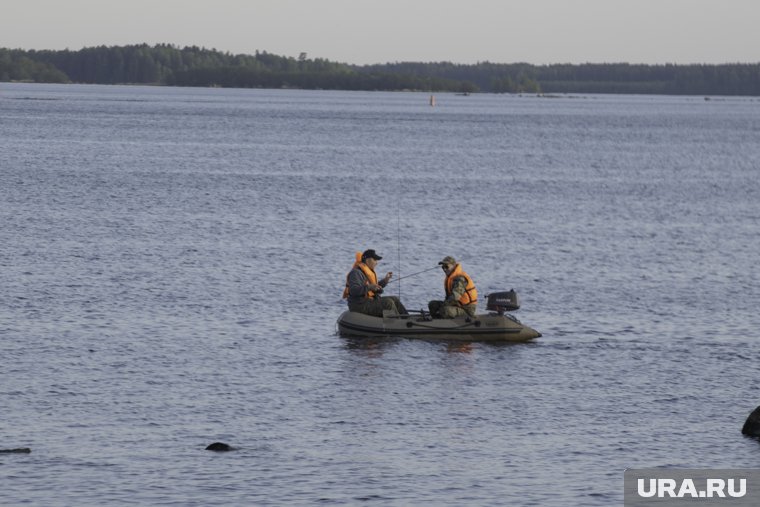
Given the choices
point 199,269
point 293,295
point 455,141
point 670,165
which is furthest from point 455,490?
point 455,141

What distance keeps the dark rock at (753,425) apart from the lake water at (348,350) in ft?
1.45

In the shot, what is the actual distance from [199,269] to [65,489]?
78.2 ft

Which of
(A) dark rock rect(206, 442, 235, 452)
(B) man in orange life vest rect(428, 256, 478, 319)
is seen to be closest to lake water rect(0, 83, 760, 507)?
(A) dark rock rect(206, 442, 235, 452)

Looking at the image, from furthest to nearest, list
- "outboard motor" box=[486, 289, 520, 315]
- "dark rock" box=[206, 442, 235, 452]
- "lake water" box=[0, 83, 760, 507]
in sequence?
"outboard motor" box=[486, 289, 520, 315] < "dark rock" box=[206, 442, 235, 452] < "lake water" box=[0, 83, 760, 507]

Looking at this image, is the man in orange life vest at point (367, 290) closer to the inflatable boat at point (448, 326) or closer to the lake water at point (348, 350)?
the inflatable boat at point (448, 326)

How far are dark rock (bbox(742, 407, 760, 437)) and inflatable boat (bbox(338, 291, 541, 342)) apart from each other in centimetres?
899

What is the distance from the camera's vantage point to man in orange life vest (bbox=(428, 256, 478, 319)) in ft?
102

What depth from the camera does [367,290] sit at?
1240 inches

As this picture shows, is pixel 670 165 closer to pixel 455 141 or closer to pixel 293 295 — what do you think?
pixel 455 141

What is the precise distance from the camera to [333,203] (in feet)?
222

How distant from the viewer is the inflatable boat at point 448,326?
31328mm

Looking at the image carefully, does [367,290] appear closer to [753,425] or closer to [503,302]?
[503,302]

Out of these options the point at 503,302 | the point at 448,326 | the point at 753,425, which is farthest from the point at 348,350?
the point at 753,425

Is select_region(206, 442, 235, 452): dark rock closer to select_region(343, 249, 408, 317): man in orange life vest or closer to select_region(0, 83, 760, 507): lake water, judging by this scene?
select_region(0, 83, 760, 507): lake water
